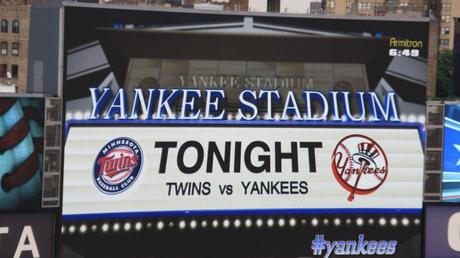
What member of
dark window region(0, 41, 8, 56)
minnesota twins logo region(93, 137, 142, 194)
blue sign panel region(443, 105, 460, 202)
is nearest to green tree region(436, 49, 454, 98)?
dark window region(0, 41, 8, 56)

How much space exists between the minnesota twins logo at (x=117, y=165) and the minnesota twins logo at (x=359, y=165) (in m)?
4.90

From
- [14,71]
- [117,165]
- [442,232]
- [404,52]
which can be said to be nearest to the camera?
[117,165]

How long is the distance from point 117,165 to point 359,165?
19.8 ft

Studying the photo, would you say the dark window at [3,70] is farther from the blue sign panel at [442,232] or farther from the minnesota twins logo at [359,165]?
the blue sign panel at [442,232]

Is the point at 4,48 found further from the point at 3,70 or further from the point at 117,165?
the point at 117,165

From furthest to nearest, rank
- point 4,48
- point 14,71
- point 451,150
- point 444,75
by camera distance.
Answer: point 444,75 < point 4,48 < point 14,71 < point 451,150

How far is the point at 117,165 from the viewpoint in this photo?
18.4m

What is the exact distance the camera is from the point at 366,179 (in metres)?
19.8

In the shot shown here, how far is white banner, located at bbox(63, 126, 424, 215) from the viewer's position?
18.2m

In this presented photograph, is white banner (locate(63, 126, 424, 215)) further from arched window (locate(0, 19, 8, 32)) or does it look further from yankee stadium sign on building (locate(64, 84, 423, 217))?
arched window (locate(0, 19, 8, 32))

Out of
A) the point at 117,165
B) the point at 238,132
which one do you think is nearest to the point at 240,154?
the point at 238,132

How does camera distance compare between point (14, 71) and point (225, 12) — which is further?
point (14, 71)

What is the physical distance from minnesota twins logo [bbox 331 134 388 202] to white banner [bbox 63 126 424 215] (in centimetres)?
2

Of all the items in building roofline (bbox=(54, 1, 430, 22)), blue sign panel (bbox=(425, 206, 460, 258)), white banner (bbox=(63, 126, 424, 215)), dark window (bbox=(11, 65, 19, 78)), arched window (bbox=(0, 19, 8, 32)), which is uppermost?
arched window (bbox=(0, 19, 8, 32))
